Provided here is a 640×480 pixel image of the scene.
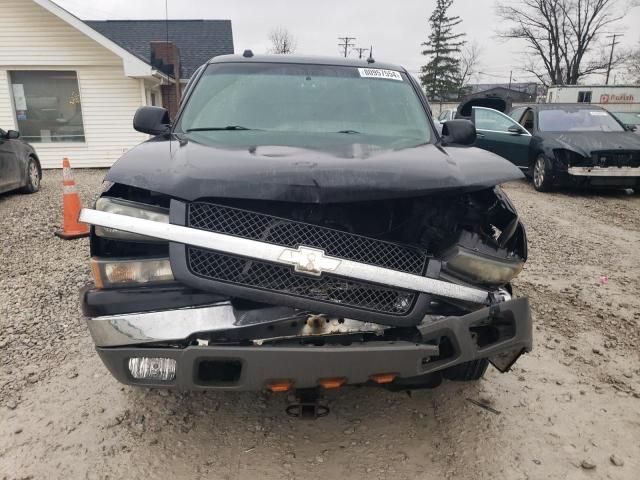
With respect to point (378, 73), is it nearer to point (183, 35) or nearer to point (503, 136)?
point (503, 136)

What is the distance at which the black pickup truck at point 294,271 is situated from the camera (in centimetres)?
193

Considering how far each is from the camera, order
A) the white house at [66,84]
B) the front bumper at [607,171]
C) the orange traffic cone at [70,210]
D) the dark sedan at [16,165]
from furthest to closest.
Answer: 1. the white house at [66,84]
2. the front bumper at [607,171]
3. the dark sedan at [16,165]
4. the orange traffic cone at [70,210]

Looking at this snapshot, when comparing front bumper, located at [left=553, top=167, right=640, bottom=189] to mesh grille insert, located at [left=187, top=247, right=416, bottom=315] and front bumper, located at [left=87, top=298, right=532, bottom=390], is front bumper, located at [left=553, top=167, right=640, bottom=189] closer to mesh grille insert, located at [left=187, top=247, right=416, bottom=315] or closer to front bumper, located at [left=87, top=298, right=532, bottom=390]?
front bumper, located at [left=87, top=298, right=532, bottom=390]

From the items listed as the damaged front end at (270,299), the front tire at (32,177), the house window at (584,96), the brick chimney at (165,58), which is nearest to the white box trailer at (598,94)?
the house window at (584,96)

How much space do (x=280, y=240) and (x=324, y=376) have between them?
1.81 ft

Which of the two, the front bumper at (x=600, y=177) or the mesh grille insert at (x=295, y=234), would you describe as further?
the front bumper at (x=600, y=177)

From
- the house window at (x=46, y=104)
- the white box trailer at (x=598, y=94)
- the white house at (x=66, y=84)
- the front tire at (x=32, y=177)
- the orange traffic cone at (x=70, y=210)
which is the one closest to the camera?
the orange traffic cone at (x=70, y=210)

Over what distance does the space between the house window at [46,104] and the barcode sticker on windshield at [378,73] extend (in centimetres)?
1229

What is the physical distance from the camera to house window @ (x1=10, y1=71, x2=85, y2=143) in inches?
530

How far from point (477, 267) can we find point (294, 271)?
0.80 metres

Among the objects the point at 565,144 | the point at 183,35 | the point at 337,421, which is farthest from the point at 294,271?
the point at 183,35

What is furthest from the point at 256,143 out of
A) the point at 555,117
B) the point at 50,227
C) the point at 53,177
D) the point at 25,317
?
the point at 53,177

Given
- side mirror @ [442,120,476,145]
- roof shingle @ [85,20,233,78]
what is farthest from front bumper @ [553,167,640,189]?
roof shingle @ [85,20,233,78]

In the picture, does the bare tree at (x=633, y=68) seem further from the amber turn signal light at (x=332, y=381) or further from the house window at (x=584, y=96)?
the amber turn signal light at (x=332, y=381)
